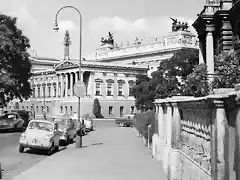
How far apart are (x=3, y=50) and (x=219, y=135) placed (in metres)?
32.5

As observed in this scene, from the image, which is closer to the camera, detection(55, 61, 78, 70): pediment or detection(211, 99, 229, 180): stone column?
detection(211, 99, 229, 180): stone column

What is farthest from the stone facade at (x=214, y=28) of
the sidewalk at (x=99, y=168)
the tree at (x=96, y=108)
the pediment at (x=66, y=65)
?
the pediment at (x=66, y=65)

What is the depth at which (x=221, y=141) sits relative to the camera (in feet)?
19.7

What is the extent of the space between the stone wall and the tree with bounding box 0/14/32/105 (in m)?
27.9

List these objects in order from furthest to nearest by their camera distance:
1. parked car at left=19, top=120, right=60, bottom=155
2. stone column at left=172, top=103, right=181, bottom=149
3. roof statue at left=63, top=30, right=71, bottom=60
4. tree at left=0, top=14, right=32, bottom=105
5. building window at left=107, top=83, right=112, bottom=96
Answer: roof statue at left=63, top=30, right=71, bottom=60
building window at left=107, top=83, right=112, bottom=96
tree at left=0, top=14, right=32, bottom=105
parked car at left=19, top=120, right=60, bottom=155
stone column at left=172, top=103, right=181, bottom=149

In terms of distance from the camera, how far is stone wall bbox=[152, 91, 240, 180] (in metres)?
5.70

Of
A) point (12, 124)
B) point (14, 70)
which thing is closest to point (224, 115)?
point (12, 124)

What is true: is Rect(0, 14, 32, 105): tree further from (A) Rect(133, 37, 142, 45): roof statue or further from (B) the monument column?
(A) Rect(133, 37, 142, 45): roof statue

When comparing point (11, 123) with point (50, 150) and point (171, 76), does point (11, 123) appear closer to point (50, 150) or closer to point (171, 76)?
point (50, 150)

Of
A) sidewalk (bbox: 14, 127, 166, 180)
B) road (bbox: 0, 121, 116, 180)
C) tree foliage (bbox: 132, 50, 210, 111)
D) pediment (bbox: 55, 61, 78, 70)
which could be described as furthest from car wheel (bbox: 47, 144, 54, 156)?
pediment (bbox: 55, 61, 78, 70)

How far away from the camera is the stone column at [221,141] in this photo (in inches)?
231

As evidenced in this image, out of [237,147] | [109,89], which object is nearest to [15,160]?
[237,147]

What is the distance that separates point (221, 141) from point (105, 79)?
77437 mm

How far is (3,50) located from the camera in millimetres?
36062
